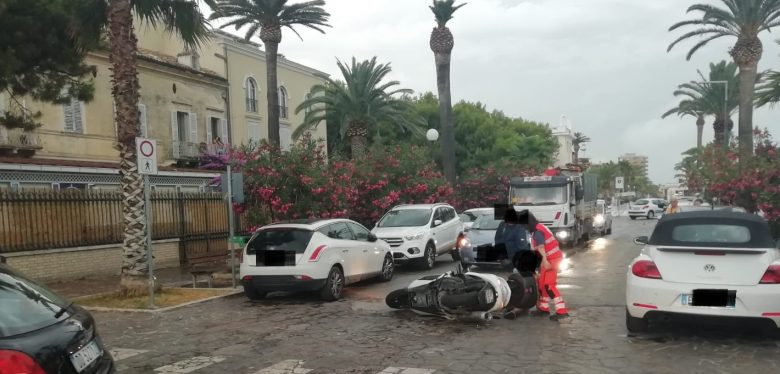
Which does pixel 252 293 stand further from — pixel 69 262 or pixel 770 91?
pixel 770 91

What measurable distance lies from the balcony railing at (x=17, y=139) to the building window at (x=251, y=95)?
14072 millimetres

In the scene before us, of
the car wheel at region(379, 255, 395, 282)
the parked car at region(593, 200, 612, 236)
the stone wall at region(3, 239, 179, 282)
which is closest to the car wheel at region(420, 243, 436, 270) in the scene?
the car wheel at region(379, 255, 395, 282)

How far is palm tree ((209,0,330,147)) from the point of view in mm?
24109

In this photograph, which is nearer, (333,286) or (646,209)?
(333,286)

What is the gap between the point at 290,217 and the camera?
1571 centimetres

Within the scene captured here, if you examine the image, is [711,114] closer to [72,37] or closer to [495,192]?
[495,192]

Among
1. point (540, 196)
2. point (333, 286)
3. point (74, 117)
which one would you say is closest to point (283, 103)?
point (74, 117)

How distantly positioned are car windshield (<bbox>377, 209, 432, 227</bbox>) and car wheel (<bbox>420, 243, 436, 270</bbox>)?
28.7 inches

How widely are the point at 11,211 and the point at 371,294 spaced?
8680mm

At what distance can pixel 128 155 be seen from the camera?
458 inches

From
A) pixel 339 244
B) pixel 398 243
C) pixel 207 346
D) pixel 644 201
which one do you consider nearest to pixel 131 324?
pixel 207 346

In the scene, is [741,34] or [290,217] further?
[741,34]

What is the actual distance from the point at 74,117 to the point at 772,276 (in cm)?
2508

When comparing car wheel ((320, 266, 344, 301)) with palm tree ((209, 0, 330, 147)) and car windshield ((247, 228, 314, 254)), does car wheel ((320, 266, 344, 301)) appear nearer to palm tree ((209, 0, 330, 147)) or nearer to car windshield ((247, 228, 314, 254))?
car windshield ((247, 228, 314, 254))
